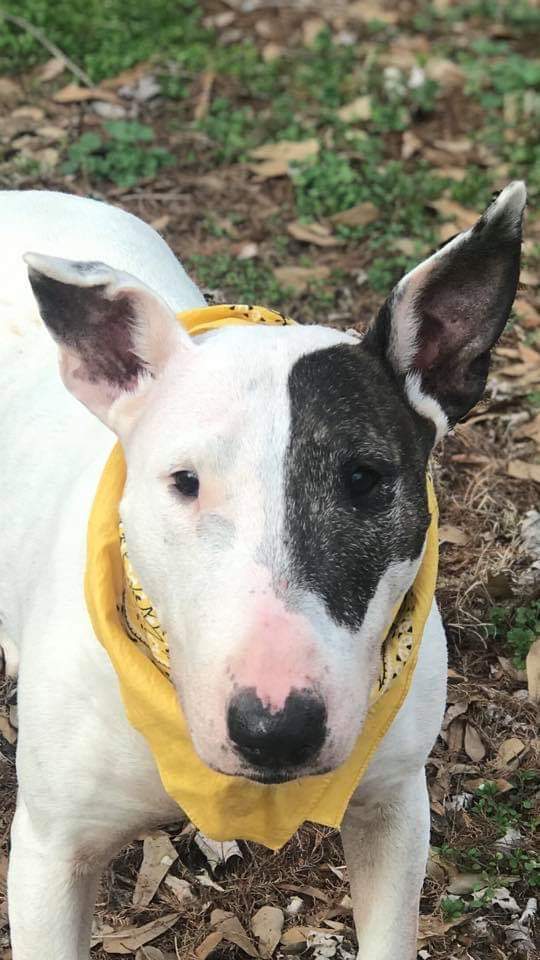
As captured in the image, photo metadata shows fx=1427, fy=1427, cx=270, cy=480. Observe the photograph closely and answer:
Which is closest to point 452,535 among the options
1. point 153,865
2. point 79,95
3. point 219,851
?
point 219,851

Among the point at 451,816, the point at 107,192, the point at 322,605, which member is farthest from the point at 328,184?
the point at 322,605

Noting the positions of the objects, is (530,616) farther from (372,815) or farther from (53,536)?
(53,536)

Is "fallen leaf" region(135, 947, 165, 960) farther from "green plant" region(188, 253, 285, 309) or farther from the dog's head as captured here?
"green plant" region(188, 253, 285, 309)

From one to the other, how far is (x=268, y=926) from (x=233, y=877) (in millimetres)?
173

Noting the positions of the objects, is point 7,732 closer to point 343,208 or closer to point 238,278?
point 238,278

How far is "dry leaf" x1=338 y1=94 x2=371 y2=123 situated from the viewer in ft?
23.5

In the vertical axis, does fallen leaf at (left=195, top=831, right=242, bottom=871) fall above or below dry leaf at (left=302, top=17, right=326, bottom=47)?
below

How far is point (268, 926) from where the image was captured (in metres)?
3.78

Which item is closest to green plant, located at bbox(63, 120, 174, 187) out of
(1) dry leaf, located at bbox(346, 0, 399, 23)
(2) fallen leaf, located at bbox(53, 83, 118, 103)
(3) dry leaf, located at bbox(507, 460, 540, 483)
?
(2) fallen leaf, located at bbox(53, 83, 118, 103)

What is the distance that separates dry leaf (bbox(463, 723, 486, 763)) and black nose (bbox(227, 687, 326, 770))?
198 cm

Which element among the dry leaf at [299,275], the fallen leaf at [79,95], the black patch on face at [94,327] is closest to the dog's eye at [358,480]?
the black patch on face at [94,327]

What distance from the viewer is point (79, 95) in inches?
280

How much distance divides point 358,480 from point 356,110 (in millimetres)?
5038

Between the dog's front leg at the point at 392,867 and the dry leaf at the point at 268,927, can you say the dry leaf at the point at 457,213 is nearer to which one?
the dry leaf at the point at 268,927
